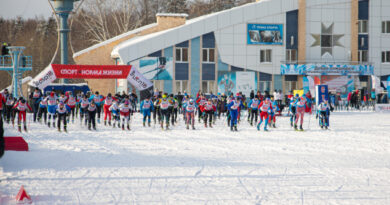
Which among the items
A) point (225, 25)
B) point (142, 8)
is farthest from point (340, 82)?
point (142, 8)

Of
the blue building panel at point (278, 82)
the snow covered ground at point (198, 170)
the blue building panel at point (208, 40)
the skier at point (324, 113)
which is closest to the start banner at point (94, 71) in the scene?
the snow covered ground at point (198, 170)

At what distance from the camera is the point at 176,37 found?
39156 mm

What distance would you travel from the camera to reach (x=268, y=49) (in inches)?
1645

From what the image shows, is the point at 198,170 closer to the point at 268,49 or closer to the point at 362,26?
the point at 268,49

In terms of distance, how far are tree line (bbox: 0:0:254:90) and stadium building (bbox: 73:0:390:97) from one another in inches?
383

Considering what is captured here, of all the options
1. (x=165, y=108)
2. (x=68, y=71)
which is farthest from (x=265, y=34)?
(x=165, y=108)

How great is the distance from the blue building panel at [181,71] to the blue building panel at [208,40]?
244 centimetres

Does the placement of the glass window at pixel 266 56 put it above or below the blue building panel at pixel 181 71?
above

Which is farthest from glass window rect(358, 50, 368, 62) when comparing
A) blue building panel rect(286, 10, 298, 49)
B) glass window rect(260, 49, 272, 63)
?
glass window rect(260, 49, 272, 63)

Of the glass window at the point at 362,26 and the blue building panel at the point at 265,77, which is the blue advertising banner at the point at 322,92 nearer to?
the blue building panel at the point at 265,77

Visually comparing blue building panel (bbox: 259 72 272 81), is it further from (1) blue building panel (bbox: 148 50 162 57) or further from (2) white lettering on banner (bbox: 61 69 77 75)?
(2) white lettering on banner (bbox: 61 69 77 75)

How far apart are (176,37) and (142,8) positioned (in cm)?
1857

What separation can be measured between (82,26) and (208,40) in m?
28.5

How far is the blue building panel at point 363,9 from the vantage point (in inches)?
1695
